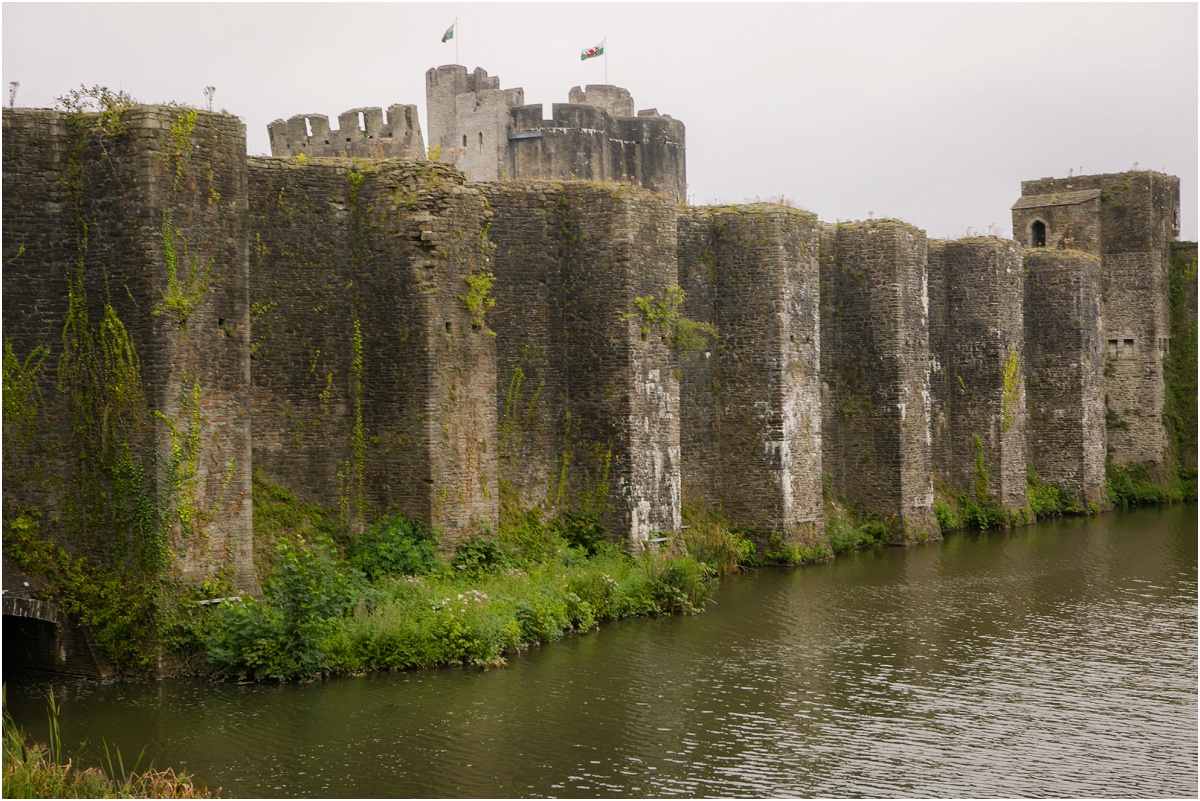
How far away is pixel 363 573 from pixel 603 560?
426cm

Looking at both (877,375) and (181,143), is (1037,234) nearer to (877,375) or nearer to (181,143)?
(877,375)

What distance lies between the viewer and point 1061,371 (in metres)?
33.0

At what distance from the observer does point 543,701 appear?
48.4ft

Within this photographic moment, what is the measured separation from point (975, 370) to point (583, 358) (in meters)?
12.7

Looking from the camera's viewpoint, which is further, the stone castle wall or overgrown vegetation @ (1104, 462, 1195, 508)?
overgrown vegetation @ (1104, 462, 1195, 508)

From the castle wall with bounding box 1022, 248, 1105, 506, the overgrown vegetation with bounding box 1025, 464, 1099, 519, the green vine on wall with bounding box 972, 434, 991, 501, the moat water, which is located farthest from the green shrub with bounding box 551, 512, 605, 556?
the castle wall with bounding box 1022, 248, 1105, 506

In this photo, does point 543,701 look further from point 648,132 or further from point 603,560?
point 648,132

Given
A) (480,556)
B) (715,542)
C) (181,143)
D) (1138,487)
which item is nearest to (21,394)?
(181,143)

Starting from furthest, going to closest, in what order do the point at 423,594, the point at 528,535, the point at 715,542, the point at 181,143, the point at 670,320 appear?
the point at 715,542 < the point at 670,320 < the point at 528,535 < the point at 423,594 < the point at 181,143

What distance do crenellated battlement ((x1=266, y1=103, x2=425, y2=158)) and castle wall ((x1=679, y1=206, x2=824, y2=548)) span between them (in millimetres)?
6162

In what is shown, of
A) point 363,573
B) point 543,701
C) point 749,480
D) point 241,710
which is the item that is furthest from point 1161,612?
point 241,710

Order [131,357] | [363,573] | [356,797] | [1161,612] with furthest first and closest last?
[1161,612] < [363,573] < [131,357] < [356,797]

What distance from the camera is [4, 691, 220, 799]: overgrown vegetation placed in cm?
1028

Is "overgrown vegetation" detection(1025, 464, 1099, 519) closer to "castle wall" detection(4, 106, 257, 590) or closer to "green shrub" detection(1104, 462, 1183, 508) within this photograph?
"green shrub" detection(1104, 462, 1183, 508)
